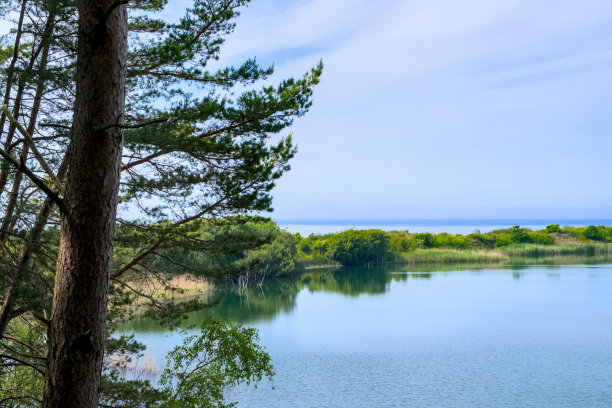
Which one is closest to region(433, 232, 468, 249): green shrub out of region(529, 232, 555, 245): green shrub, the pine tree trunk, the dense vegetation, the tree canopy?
the dense vegetation

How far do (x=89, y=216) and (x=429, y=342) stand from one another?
42.4ft

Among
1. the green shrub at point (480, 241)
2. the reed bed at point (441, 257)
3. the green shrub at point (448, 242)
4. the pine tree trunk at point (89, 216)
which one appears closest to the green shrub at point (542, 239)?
the green shrub at point (480, 241)

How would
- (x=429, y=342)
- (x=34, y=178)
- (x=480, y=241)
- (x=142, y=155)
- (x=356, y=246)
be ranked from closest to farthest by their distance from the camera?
(x=34, y=178) < (x=142, y=155) < (x=429, y=342) < (x=356, y=246) < (x=480, y=241)

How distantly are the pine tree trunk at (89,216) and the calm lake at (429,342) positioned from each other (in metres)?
7.66

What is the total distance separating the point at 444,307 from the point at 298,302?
552 centimetres

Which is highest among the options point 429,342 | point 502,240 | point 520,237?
point 520,237

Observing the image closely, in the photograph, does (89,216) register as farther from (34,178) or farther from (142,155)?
(142,155)

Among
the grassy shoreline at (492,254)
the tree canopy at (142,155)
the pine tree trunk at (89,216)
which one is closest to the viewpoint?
the pine tree trunk at (89,216)

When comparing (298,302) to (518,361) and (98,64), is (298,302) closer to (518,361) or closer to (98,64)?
(518,361)

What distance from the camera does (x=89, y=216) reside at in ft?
7.06

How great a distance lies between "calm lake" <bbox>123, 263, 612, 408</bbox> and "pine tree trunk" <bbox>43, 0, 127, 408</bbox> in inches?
302

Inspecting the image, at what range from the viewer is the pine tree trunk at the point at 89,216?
208 cm

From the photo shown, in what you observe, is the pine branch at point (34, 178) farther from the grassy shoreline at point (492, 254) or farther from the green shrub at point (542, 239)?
Answer: the green shrub at point (542, 239)

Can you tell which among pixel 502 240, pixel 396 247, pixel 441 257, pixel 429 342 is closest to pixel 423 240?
pixel 441 257
